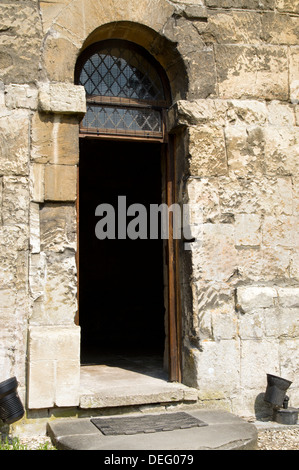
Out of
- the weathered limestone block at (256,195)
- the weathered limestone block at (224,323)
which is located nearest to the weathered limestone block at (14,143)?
the weathered limestone block at (256,195)

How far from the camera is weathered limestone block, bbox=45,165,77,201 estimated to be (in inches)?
173

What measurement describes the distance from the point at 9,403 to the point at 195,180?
93.4 inches

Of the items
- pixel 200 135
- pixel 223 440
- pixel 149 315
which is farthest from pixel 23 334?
pixel 149 315

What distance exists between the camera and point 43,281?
14.2 feet

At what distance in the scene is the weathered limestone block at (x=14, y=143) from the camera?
4.31 metres

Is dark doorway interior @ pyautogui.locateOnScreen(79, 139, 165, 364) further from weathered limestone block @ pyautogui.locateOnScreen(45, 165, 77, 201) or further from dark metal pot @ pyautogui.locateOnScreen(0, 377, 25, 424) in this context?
dark metal pot @ pyautogui.locateOnScreen(0, 377, 25, 424)

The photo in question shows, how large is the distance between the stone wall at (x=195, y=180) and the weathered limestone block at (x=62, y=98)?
0.01 m

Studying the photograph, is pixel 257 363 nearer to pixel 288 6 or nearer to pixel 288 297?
pixel 288 297

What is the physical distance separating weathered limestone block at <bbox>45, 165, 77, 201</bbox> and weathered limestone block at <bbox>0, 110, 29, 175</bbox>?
202mm

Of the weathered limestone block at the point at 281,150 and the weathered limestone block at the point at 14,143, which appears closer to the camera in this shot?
the weathered limestone block at the point at 14,143

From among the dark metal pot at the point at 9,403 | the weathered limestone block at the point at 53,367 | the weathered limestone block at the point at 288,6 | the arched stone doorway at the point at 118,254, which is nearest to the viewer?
the dark metal pot at the point at 9,403

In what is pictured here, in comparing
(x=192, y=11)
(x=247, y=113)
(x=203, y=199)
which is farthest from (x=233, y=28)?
(x=203, y=199)

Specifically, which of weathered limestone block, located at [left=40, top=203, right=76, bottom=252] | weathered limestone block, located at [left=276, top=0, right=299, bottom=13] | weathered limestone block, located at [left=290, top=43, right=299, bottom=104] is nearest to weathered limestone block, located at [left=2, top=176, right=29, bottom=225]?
weathered limestone block, located at [left=40, top=203, right=76, bottom=252]

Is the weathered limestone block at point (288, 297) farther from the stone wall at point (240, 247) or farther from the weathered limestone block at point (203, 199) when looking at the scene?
the weathered limestone block at point (203, 199)
